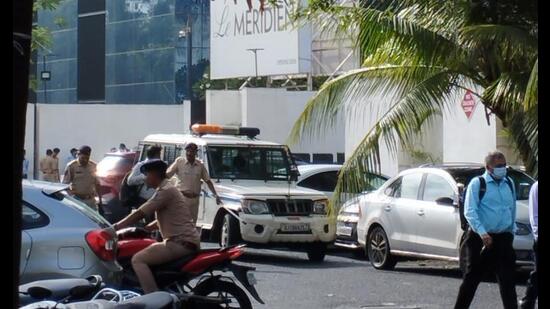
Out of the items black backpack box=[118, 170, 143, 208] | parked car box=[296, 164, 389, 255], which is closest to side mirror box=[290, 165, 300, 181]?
parked car box=[296, 164, 389, 255]

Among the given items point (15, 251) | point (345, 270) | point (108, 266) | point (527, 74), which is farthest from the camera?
point (345, 270)

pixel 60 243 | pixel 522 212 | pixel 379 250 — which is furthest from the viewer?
pixel 379 250

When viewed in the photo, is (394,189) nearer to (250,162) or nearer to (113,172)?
→ (250,162)

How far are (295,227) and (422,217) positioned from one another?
7.16ft

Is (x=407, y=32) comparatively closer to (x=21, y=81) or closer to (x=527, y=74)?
(x=527, y=74)

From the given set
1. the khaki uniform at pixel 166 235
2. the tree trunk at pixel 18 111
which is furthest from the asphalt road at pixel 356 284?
the tree trunk at pixel 18 111

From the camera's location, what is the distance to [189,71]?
2029 inches

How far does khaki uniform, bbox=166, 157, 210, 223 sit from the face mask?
6254mm

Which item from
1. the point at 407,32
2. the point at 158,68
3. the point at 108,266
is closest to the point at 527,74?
the point at 407,32

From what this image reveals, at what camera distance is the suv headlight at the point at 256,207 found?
55.1 ft

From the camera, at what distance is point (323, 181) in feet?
64.0

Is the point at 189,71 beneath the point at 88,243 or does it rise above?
above

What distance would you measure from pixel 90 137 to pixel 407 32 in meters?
28.9

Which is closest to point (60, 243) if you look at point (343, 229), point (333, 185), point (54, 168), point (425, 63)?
point (425, 63)
